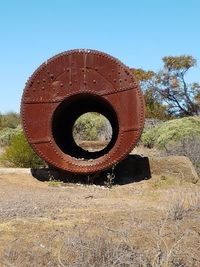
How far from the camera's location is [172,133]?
60.7ft

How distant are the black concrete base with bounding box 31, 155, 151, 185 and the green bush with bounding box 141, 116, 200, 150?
5.27 metres

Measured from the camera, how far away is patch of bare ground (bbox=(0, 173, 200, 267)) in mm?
4672

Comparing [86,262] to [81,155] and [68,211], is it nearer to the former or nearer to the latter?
[68,211]

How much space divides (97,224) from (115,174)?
15.9 ft

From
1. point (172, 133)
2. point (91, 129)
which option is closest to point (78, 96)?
point (172, 133)

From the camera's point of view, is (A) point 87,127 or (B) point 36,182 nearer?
(B) point 36,182

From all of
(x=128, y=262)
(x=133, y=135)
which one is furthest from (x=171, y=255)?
(x=133, y=135)

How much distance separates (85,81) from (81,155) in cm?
336

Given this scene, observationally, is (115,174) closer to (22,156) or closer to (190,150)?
(22,156)

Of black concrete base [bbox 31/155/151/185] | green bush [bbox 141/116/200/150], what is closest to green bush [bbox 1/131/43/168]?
black concrete base [bbox 31/155/151/185]

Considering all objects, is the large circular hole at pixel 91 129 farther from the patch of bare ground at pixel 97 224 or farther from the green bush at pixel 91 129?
the patch of bare ground at pixel 97 224

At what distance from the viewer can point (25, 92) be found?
11094mm

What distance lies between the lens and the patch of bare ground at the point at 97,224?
4672 millimetres

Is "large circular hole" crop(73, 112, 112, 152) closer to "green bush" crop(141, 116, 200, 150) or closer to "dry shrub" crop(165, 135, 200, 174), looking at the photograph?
"green bush" crop(141, 116, 200, 150)
